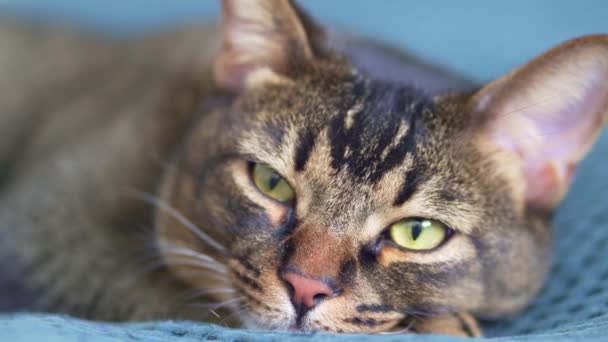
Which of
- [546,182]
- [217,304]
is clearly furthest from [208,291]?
[546,182]

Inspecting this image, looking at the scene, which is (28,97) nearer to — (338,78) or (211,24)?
(211,24)

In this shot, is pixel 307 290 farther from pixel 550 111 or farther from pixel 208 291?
pixel 550 111

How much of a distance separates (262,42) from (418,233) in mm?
472

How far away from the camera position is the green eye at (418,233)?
1048mm

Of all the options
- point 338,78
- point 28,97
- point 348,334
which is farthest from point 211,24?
point 348,334

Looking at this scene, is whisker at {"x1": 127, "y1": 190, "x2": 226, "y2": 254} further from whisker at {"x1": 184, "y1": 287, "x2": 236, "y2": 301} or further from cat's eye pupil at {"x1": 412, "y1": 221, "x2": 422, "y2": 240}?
cat's eye pupil at {"x1": 412, "y1": 221, "x2": 422, "y2": 240}

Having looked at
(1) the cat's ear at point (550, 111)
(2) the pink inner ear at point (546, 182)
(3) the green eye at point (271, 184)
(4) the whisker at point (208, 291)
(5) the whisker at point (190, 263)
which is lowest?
(4) the whisker at point (208, 291)

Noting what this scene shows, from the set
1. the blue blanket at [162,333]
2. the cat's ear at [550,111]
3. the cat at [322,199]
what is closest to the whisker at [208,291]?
the cat at [322,199]

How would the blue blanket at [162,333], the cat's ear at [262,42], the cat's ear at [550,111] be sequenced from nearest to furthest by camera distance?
the blue blanket at [162,333], the cat's ear at [550,111], the cat's ear at [262,42]

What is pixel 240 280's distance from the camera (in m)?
1.04

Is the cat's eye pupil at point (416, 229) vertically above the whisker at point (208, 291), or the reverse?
the cat's eye pupil at point (416, 229)

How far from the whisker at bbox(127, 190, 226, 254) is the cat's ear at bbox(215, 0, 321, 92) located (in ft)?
0.89

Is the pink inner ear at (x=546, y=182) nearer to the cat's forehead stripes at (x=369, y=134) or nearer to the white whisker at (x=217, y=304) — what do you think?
the cat's forehead stripes at (x=369, y=134)

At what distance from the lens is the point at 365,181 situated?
3.33 ft
